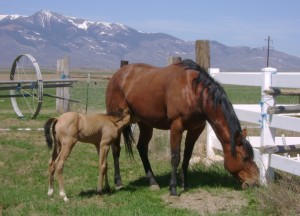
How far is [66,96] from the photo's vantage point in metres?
18.7

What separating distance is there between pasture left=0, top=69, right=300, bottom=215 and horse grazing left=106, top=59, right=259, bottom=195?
36cm

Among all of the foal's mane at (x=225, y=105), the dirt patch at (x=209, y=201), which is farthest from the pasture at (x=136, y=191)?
the foal's mane at (x=225, y=105)

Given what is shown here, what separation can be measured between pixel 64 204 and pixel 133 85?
225 centimetres

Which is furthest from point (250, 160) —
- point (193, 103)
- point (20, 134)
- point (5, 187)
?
point (20, 134)

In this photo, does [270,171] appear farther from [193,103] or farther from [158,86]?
[158,86]

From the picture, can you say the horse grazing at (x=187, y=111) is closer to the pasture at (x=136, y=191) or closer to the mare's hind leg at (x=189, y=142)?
the mare's hind leg at (x=189, y=142)

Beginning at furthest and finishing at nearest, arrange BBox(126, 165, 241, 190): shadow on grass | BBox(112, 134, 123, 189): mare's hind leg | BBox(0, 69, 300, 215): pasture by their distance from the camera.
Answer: BBox(112, 134, 123, 189): mare's hind leg → BBox(126, 165, 241, 190): shadow on grass → BBox(0, 69, 300, 215): pasture

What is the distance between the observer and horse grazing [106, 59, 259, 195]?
6.66m

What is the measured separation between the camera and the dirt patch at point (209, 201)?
241 inches

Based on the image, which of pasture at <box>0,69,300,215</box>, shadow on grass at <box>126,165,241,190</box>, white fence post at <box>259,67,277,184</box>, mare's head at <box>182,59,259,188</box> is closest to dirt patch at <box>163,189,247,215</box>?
pasture at <box>0,69,300,215</box>

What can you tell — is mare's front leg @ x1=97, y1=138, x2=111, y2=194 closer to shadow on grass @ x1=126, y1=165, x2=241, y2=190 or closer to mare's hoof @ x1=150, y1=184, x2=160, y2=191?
shadow on grass @ x1=126, y1=165, x2=241, y2=190

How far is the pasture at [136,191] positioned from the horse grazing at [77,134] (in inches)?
15.1

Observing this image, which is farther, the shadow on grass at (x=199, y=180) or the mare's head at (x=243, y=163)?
the shadow on grass at (x=199, y=180)

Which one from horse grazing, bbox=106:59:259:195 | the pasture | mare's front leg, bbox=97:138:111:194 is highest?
horse grazing, bbox=106:59:259:195
